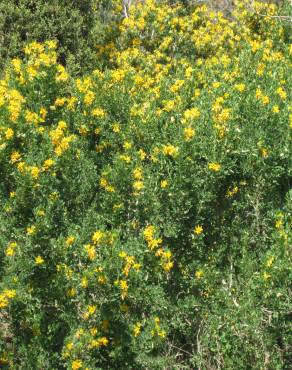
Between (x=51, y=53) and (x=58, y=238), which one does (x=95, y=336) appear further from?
(x=51, y=53)

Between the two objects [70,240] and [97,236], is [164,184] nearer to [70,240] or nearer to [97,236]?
[97,236]

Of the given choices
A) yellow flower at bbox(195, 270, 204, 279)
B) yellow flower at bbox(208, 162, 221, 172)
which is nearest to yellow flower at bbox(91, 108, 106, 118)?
yellow flower at bbox(208, 162, 221, 172)

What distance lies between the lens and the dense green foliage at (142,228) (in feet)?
10.3

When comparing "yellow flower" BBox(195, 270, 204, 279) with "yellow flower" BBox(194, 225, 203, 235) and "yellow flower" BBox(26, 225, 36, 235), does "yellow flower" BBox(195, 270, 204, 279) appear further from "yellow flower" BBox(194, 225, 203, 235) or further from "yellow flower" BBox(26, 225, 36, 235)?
"yellow flower" BBox(26, 225, 36, 235)

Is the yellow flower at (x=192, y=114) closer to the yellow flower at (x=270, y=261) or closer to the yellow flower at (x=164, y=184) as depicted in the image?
the yellow flower at (x=164, y=184)

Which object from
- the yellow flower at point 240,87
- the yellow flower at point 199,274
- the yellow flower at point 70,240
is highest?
the yellow flower at point 240,87

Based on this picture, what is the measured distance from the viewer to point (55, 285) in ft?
10.7

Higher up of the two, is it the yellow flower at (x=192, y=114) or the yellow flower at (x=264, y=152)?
the yellow flower at (x=192, y=114)

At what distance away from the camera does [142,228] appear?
3.43 metres

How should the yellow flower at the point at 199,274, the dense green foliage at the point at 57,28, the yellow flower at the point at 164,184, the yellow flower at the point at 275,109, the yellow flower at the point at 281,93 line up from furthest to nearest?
the dense green foliage at the point at 57,28, the yellow flower at the point at 281,93, the yellow flower at the point at 275,109, the yellow flower at the point at 199,274, the yellow flower at the point at 164,184

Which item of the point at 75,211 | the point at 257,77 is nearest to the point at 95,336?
the point at 75,211

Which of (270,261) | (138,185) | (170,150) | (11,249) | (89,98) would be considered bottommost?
(270,261)

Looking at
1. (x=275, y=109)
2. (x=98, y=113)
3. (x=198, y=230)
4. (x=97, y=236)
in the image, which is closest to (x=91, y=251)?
(x=97, y=236)

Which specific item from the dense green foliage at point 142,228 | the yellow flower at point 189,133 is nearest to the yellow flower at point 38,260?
the dense green foliage at point 142,228
